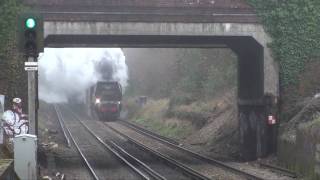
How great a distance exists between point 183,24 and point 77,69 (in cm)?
4031

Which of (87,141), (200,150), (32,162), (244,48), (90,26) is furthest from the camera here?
(87,141)

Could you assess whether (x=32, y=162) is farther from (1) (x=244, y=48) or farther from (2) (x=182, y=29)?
(1) (x=244, y=48)

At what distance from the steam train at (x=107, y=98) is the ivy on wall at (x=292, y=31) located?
25.7 metres

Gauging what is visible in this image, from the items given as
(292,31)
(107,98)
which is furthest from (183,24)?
(107,98)

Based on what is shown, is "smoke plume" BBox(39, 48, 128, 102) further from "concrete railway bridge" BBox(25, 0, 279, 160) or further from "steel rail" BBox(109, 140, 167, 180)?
"concrete railway bridge" BBox(25, 0, 279, 160)

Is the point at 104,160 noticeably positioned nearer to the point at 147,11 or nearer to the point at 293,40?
the point at 147,11

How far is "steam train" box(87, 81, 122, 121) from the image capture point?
48.4 meters

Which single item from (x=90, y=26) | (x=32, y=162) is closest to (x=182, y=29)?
(x=90, y=26)

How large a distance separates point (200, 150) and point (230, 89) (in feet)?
31.3

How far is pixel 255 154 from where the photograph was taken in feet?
79.7

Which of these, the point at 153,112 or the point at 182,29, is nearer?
the point at 182,29

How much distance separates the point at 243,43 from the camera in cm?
2636

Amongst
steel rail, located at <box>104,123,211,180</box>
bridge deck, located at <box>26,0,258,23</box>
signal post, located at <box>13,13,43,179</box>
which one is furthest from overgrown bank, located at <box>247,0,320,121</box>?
signal post, located at <box>13,13,43,179</box>

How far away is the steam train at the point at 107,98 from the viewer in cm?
4841
